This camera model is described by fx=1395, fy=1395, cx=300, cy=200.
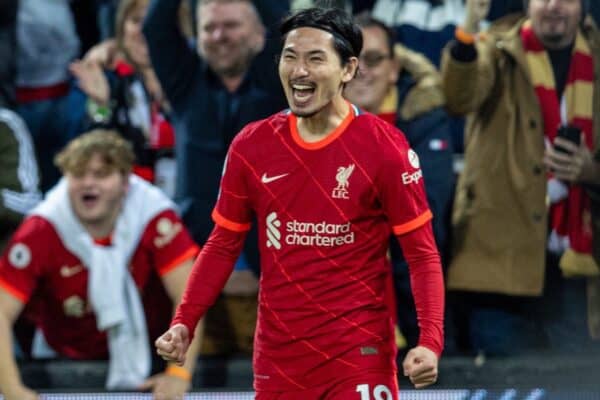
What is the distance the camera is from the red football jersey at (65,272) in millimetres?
5605

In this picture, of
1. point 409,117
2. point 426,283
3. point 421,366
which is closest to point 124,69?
point 409,117

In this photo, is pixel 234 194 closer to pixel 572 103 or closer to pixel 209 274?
pixel 209 274

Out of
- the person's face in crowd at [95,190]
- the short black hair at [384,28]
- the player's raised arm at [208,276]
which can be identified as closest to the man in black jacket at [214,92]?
the person's face in crowd at [95,190]

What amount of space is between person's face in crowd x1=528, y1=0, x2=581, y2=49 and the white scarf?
1.66 metres

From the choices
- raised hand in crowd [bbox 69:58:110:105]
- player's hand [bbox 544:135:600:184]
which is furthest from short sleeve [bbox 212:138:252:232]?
raised hand in crowd [bbox 69:58:110:105]

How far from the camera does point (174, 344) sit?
12.4 feet

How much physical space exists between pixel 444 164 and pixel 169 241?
3.80ft

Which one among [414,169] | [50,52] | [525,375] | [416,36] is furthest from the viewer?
[50,52]

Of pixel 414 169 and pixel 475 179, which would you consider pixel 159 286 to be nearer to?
pixel 475 179

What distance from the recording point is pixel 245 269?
19.0 ft

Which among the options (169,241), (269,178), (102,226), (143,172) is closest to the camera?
(269,178)

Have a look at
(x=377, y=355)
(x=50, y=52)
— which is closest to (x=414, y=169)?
(x=377, y=355)

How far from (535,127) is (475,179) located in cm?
32

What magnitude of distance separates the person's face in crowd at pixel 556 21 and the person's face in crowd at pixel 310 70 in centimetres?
194
